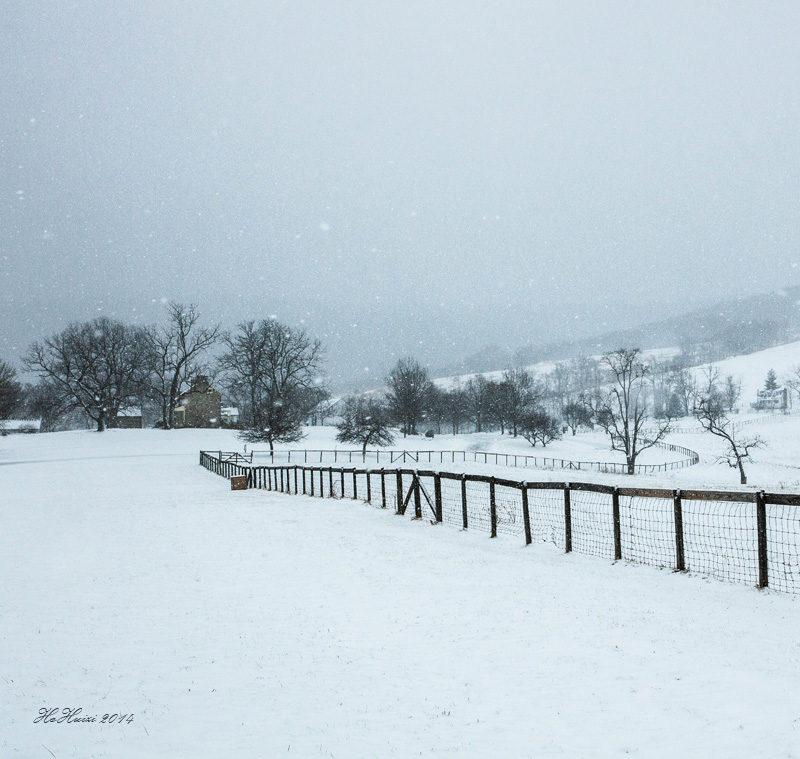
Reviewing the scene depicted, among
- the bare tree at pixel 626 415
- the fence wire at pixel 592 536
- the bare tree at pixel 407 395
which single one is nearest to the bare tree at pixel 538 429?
the bare tree at pixel 626 415

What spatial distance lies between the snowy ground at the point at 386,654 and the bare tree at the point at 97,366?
6866 centimetres

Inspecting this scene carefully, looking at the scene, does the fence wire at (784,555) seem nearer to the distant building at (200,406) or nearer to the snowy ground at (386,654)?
the snowy ground at (386,654)

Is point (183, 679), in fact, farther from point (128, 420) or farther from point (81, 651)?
point (128, 420)

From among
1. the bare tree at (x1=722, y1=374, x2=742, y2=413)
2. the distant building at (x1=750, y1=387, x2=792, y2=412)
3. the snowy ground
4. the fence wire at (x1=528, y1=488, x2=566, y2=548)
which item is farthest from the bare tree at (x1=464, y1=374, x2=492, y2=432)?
the snowy ground

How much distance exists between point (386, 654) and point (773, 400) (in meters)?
142

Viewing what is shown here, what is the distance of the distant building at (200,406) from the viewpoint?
82.8m

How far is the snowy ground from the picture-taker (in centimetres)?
441

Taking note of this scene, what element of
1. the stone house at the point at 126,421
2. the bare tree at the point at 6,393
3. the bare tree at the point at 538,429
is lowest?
the bare tree at the point at 538,429

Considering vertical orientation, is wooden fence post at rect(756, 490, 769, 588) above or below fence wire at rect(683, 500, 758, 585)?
above

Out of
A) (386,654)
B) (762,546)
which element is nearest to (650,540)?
(762,546)

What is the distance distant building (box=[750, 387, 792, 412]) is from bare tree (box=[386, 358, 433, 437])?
7493cm

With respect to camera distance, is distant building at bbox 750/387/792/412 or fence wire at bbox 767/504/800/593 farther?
distant building at bbox 750/387/792/412

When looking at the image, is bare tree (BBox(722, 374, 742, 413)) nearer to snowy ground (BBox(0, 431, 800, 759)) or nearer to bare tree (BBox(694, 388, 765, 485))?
bare tree (BBox(694, 388, 765, 485))

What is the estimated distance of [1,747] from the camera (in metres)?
4.33
